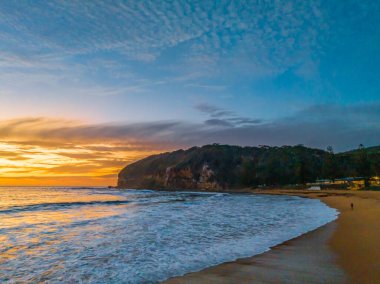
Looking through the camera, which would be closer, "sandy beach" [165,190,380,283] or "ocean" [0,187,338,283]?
"sandy beach" [165,190,380,283]

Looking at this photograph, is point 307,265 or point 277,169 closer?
point 307,265

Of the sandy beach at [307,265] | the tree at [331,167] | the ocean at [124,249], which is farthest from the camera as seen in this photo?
the tree at [331,167]

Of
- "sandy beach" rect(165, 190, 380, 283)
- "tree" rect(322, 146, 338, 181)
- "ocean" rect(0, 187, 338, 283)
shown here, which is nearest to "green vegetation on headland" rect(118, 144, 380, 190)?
"tree" rect(322, 146, 338, 181)

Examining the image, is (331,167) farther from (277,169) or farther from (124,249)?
(124,249)

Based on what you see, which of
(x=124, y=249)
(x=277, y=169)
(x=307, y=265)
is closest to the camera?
(x=307, y=265)

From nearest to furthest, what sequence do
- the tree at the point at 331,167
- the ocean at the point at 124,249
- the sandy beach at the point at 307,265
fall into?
the sandy beach at the point at 307,265 → the ocean at the point at 124,249 → the tree at the point at 331,167

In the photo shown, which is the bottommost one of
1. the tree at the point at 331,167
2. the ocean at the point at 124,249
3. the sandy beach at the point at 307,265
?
the ocean at the point at 124,249

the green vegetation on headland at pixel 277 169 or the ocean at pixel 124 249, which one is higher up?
the green vegetation on headland at pixel 277 169

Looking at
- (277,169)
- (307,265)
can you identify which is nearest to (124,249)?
(307,265)

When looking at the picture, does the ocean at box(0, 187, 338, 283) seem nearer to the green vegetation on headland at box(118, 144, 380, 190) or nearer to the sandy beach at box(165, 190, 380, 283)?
the sandy beach at box(165, 190, 380, 283)

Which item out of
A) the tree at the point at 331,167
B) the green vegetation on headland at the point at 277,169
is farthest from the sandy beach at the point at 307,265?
the tree at the point at 331,167

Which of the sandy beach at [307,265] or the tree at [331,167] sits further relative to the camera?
the tree at [331,167]

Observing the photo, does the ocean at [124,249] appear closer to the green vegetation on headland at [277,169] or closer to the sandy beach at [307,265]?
the sandy beach at [307,265]

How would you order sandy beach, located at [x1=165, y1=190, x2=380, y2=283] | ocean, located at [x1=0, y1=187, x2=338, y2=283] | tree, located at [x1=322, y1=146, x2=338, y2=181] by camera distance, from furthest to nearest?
tree, located at [x1=322, y1=146, x2=338, y2=181]
ocean, located at [x1=0, y1=187, x2=338, y2=283]
sandy beach, located at [x1=165, y1=190, x2=380, y2=283]
